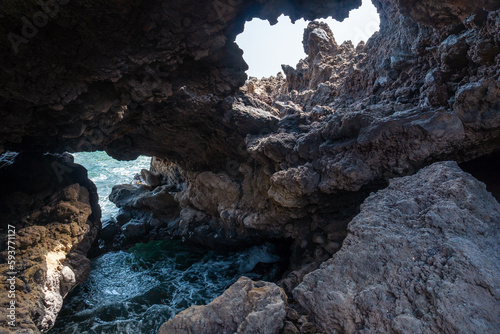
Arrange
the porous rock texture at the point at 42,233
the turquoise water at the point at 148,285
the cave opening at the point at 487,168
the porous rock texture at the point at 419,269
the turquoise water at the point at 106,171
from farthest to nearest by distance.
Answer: the turquoise water at the point at 106,171, the turquoise water at the point at 148,285, the cave opening at the point at 487,168, the porous rock texture at the point at 42,233, the porous rock texture at the point at 419,269

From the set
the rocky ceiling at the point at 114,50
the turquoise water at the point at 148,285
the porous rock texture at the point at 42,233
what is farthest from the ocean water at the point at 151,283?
the rocky ceiling at the point at 114,50

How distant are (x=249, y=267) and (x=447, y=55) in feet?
19.8

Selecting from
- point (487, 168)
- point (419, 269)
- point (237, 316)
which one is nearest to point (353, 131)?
point (487, 168)

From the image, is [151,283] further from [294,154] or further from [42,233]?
[294,154]

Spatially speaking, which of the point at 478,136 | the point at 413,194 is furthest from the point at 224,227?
the point at 478,136

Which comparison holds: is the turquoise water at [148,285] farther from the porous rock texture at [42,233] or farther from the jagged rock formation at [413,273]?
the jagged rock formation at [413,273]

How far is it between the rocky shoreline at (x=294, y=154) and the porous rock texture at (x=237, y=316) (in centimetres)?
2

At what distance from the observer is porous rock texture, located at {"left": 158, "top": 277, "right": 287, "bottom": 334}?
7.51 ft

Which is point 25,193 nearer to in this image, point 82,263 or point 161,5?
point 82,263

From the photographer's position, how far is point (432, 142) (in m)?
3.62

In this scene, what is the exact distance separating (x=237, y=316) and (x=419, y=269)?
162 cm

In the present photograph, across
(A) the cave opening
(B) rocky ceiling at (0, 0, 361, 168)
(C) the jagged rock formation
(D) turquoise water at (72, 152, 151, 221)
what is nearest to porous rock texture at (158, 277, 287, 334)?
(C) the jagged rock formation

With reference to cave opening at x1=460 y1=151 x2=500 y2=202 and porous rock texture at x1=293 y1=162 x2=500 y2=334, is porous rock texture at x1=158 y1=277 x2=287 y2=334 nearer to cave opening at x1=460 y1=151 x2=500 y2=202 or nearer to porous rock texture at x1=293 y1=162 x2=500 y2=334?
porous rock texture at x1=293 y1=162 x2=500 y2=334

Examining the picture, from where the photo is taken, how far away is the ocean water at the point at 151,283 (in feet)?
17.6
